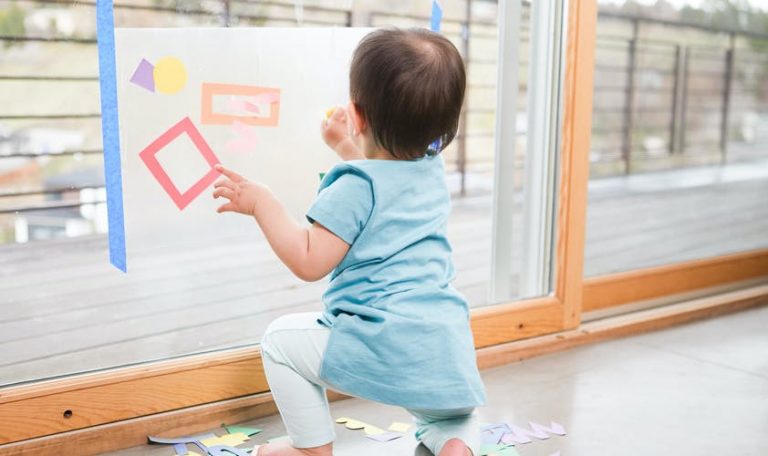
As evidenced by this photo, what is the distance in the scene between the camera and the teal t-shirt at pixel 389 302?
113 centimetres

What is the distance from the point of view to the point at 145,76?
129 centimetres

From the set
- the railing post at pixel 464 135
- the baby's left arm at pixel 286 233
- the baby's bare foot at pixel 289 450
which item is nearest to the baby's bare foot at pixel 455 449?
the baby's bare foot at pixel 289 450

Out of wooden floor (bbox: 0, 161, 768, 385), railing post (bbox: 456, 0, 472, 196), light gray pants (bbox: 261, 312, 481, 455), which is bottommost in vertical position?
A: wooden floor (bbox: 0, 161, 768, 385)

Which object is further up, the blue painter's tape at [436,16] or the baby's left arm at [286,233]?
the blue painter's tape at [436,16]

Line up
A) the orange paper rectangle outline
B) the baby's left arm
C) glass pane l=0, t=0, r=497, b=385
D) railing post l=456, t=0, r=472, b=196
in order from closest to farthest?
1. the baby's left arm
2. the orange paper rectangle outline
3. glass pane l=0, t=0, r=497, b=385
4. railing post l=456, t=0, r=472, b=196

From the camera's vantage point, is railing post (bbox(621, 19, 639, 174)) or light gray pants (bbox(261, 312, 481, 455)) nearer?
light gray pants (bbox(261, 312, 481, 455))

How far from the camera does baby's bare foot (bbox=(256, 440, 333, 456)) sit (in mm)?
1178

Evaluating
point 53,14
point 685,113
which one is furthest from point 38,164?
point 685,113

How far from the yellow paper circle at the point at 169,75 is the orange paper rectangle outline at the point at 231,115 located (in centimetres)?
4

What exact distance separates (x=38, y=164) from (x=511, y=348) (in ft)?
6.46

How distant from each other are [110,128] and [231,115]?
20 centimetres

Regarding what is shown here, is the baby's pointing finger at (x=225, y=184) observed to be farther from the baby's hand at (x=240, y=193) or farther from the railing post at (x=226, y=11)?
the railing post at (x=226, y=11)

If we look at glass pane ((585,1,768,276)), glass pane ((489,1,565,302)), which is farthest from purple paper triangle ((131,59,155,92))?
glass pane ((585,1,768,276))

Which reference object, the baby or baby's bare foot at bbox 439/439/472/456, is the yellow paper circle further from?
baby's bare foot at bbox 439/439/472/456
